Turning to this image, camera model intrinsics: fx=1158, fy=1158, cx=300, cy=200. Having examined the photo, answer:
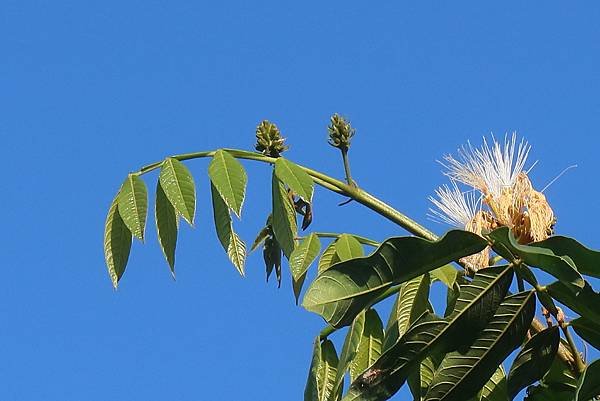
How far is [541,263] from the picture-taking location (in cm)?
166

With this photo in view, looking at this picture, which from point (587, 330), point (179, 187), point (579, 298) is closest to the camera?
point (579, 298)

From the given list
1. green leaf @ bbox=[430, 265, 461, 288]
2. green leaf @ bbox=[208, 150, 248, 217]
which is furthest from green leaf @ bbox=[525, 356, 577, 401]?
green leaf @ bbox=[208, 150, 248, 217]

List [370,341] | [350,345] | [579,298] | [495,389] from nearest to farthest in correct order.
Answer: [579,298] → [495,389] → [350,345] → [370,341]

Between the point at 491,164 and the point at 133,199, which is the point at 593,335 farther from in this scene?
the point at 133,199

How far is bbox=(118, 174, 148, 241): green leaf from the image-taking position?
257 cm

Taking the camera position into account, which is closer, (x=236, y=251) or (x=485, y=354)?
(x=485, y=354)

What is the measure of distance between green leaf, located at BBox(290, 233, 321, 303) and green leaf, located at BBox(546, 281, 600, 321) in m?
0.64

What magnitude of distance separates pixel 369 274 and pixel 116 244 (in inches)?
42.1

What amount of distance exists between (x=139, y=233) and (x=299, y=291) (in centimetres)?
41

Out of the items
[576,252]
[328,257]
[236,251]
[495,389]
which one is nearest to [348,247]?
[328,257]

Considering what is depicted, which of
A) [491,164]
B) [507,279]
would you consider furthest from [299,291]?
[507,279]

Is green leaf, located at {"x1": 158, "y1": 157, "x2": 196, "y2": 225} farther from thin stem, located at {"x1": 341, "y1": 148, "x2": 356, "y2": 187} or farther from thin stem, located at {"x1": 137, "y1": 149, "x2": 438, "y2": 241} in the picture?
thin stem, located at {"x1": 341, "y1": 148, "x2": 356, "y2": 187}

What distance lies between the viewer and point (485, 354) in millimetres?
1847

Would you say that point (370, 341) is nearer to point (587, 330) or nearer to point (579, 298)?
point (587, 330)
